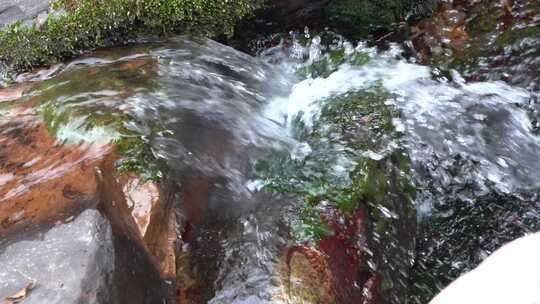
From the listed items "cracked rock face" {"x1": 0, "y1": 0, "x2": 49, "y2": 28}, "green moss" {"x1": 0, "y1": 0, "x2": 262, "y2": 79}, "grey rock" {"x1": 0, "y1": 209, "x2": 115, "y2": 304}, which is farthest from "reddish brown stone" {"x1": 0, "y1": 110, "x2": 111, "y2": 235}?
"cracked rock face" {"x1": 0, "y1": 0, "x2": 49, "y2": 28}

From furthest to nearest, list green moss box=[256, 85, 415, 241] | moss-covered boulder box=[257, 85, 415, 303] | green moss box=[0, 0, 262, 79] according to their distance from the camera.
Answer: green moss box=[0, 0, 262, 79] < green moss box=[256, 85, 415, 241] < moss-covered boulder box=[257, 85, 415, 303]

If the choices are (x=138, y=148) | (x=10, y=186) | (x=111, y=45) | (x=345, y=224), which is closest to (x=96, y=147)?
(x=138, y=148)

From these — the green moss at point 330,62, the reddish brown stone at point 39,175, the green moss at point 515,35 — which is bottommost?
the green moss at point 330,62

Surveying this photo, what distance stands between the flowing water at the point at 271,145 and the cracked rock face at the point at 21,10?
0.78 meters

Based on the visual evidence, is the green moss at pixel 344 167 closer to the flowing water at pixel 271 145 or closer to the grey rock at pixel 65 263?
the flowing water at pixel 271 145

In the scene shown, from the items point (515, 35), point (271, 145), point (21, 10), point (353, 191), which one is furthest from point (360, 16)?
point (21, 10)

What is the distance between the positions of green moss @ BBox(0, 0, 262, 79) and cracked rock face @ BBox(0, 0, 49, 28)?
0.21 metres

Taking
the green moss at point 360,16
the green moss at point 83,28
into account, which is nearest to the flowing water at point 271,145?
the green moss at point 83,28

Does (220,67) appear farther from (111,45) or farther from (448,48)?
(448,48)

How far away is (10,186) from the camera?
3064mm

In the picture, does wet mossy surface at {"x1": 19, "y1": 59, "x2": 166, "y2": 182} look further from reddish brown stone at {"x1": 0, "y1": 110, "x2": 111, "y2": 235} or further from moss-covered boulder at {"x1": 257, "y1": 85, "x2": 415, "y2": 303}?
moss-covered boulder at {"x1": 257, "y1": 85, "x2": 415, "y2": 303}

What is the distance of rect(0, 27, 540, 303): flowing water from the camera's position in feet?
10.1

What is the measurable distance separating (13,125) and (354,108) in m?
2.36

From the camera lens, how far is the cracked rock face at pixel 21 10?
16.3ft
